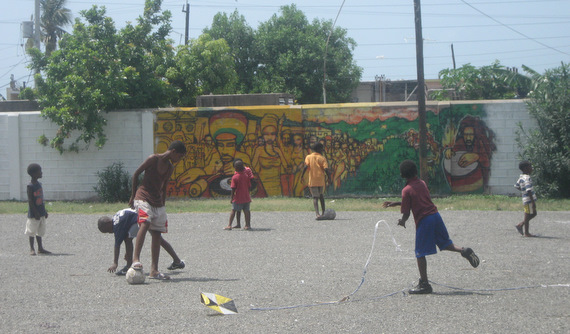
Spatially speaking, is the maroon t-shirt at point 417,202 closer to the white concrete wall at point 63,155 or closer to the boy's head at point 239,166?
the boy's head at point 239,166

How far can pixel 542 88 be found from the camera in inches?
746

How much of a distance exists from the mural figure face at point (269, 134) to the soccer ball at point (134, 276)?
12.2 metres

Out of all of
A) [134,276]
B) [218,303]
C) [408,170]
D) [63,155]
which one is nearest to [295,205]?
[63,155]

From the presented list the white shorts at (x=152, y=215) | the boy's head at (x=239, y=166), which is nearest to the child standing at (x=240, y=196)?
the boy's head at (x=239, y=166)

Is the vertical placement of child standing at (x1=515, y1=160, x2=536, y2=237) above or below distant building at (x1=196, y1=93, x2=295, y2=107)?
below

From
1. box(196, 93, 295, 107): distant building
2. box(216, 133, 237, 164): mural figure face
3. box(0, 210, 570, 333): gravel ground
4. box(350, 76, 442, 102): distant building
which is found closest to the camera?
box(0, 210, 570, 333): gravel ground

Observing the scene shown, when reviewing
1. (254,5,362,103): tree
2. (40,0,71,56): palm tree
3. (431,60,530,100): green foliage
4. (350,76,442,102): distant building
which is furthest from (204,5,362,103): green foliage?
(431,60,530,100): green foliage

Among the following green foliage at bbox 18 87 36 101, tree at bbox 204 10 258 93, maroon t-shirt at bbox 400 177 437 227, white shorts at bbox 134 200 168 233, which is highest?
tree at bbox 204 10 258 93

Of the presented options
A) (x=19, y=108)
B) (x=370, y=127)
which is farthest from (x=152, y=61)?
(x=370, y=127)

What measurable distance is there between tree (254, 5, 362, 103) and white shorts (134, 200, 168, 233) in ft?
96.0

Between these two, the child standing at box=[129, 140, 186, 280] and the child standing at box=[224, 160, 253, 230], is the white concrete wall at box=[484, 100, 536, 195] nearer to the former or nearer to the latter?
the child standing at box=[224, 160, 253, 230]

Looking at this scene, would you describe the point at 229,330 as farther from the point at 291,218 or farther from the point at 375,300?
the point at 291,218

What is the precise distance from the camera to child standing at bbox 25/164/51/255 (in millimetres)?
10492

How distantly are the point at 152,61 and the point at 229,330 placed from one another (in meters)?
17.1
